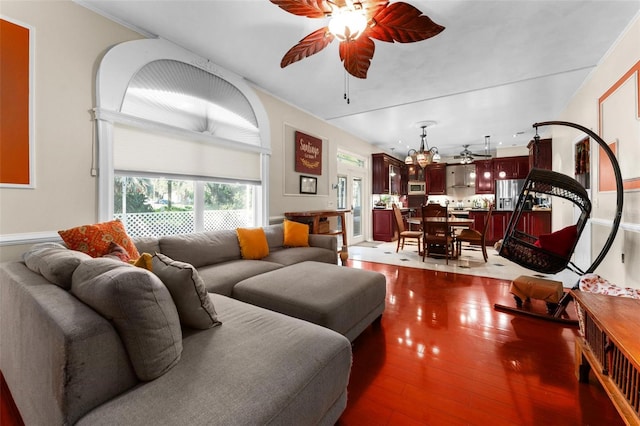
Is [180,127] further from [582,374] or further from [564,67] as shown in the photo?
[564,67]

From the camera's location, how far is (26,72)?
194cm

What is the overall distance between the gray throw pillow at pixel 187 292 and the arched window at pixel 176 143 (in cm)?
162

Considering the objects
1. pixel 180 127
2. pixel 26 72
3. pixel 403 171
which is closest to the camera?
pixel 26 72

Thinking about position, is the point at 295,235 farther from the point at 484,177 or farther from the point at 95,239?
the point at 484,177

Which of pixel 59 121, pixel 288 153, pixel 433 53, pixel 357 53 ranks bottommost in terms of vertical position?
pixel 59 121

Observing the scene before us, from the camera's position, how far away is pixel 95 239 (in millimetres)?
1958

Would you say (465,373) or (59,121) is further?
(59,121)

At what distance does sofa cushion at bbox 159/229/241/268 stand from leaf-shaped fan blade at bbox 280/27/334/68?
189 cm

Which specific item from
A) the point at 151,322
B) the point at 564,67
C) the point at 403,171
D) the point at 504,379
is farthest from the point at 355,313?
the point at 403,171

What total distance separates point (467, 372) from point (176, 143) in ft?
11.0

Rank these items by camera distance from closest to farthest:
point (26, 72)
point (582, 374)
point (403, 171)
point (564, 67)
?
point (582, 374)
point (26, 72)
point (564, 67)
point (403, 171)

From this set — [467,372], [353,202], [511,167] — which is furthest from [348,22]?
[511,167]

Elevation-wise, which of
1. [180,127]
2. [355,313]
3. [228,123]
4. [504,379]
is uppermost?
[228,123]

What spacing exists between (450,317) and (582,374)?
0.99 metres
